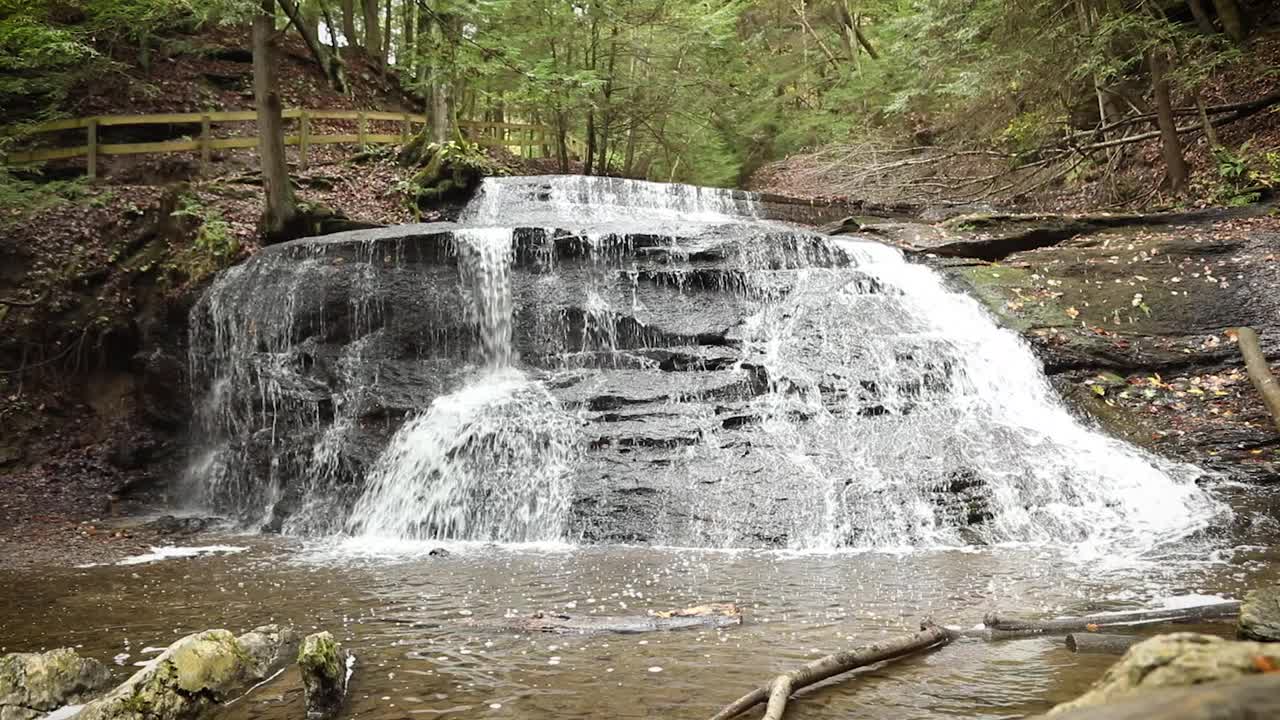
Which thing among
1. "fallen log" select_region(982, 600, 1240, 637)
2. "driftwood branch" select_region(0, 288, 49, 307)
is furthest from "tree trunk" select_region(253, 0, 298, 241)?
"fallen log" select_region(982, 600, 1240, 637)

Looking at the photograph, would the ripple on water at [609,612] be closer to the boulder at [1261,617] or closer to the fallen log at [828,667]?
the fallen log at [828,667]

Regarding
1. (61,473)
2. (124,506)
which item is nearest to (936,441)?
(124,506)

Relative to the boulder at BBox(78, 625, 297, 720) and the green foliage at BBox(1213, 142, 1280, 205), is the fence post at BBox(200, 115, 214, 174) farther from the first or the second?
the green foliage at BBox(1213, 142, 1280, 205)

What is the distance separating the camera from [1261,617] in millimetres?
3557

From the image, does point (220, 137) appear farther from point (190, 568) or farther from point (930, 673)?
point (930, 673)

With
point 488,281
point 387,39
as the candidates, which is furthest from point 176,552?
point 387,39

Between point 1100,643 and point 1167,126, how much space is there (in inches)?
463

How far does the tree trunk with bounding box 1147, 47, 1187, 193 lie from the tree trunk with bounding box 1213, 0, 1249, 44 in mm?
1623

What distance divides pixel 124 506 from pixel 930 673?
38.1ft

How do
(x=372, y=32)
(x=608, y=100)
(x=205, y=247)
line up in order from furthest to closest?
(x=372, y=32) → (x=608, y=100) → (x=205, y=247)

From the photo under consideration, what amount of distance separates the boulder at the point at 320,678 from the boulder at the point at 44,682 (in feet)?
3.93

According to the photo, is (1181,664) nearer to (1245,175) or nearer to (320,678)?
(320,678)

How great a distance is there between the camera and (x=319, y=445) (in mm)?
10906

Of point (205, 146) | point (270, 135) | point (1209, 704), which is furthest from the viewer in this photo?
point (205, 146)
